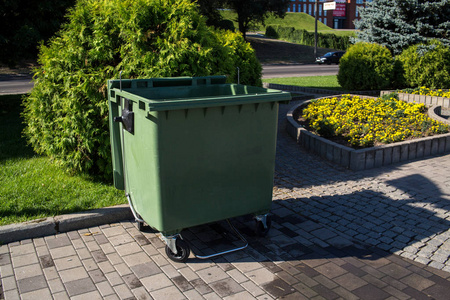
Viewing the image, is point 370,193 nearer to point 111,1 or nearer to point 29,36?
point 111,1

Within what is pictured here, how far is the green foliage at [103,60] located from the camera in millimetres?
5355

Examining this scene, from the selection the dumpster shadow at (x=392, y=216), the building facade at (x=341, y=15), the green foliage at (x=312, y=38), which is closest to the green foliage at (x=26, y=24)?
the dumpster shadow at (x=392, y=216)

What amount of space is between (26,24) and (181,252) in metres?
7.94

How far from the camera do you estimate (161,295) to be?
11.3 feet

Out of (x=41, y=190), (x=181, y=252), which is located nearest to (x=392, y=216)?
(x=181, y=252)

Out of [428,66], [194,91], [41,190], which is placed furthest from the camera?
[428,66]

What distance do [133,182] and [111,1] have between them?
2694 millimetres

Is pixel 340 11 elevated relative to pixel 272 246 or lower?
elevated

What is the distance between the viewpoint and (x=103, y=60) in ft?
18.4

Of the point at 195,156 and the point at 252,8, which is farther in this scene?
the point at 252,8

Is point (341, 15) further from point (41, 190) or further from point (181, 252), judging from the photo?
point (181, 252)

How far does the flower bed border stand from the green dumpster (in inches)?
106

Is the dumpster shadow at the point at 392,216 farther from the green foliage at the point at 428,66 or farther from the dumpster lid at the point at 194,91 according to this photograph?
the green foliage at the point at 428,66

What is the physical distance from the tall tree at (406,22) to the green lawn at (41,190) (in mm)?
13006
